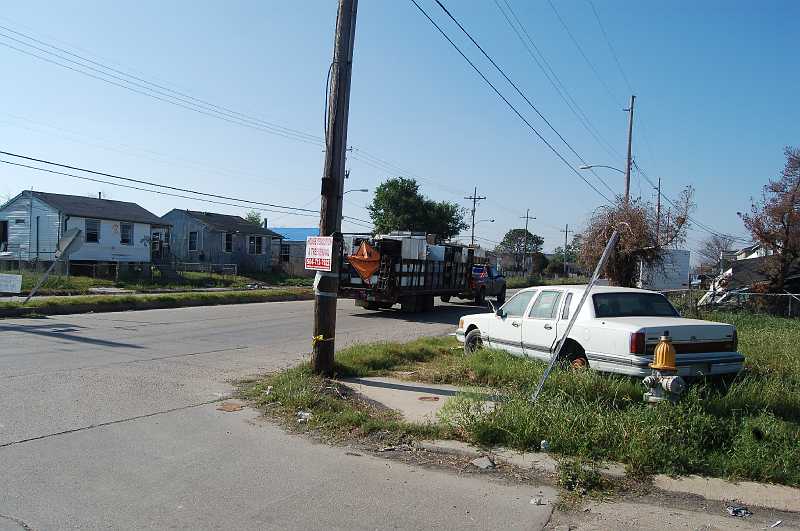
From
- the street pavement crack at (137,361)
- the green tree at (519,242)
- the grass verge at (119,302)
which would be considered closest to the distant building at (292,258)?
the grass verge at (119,302)

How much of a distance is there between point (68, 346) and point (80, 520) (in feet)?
28.7

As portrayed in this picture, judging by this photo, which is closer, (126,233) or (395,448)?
(395,448)

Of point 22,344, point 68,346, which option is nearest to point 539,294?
point 68,346

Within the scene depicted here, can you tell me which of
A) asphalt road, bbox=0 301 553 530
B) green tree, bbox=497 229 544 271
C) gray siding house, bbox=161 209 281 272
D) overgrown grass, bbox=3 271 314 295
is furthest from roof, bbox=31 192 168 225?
green tree, bbox=497 229 544 271

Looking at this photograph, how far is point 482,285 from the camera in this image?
27.3 metres

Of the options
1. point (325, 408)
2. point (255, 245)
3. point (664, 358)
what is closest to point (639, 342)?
point (664, 358)

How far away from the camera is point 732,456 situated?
5.81 metres

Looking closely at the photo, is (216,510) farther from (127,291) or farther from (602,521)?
(127,291)

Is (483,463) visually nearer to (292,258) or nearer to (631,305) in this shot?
(631,305)

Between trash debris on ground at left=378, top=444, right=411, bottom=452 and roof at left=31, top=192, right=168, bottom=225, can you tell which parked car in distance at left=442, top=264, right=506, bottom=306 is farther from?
roof at left=31, top=192, right=168, bottom=225

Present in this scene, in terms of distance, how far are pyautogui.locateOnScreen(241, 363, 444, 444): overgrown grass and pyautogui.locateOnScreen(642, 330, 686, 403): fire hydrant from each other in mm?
2209

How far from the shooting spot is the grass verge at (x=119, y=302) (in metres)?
18.8

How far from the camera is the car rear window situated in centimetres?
881

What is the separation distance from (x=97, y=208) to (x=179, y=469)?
121 ft
